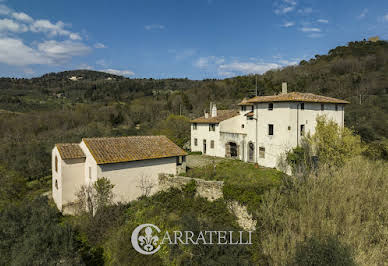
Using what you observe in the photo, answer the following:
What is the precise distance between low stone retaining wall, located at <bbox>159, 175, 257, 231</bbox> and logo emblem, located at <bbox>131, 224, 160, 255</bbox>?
4.58 meters

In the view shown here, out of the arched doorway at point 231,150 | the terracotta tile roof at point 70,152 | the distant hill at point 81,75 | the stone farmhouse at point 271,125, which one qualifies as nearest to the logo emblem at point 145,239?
the terracotta tile roof at point 70,152

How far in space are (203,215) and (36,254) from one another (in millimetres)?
8693

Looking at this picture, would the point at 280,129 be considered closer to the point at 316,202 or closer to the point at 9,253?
the point at 316,202

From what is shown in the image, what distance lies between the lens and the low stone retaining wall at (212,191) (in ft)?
41.9

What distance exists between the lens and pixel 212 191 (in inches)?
568

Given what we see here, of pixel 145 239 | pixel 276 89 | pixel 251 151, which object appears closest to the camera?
pixel 145 239

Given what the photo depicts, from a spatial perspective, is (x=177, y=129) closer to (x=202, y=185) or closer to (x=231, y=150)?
(x=231, y=150)

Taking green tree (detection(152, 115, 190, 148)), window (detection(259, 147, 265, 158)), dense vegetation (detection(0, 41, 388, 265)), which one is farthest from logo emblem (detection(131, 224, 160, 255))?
green tree (detection(152, 115, 190, 148))

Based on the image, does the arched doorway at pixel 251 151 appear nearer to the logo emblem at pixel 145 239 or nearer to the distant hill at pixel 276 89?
the distant hill at pixel 276 89

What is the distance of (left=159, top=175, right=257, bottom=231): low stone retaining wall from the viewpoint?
1278 cm

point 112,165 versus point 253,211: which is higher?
point 112,165

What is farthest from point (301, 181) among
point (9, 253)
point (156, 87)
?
point (156, 87)

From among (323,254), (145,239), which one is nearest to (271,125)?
(323,254)

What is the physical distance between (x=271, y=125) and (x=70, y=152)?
17577mm
